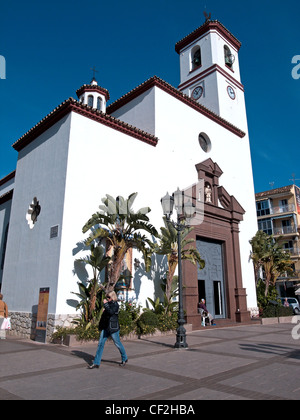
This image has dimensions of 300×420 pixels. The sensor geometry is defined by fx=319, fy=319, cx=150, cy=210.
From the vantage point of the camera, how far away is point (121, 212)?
1099 cm

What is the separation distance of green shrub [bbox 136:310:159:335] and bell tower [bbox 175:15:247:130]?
567 inches

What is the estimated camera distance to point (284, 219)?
126 feet

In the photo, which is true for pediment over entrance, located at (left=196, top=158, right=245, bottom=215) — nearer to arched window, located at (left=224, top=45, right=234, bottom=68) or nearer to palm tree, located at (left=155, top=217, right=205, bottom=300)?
palm tree, located at (left=155, top=217, right=205, bottom=300)

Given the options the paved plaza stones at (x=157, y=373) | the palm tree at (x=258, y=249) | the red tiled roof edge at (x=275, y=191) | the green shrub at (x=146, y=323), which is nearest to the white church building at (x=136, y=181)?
the palm tree at (x=258, y=249)

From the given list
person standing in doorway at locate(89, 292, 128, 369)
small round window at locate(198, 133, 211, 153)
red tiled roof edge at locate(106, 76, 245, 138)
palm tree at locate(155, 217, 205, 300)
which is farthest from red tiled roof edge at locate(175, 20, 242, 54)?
person standing in doorway at locate(89, 292, 128, 369)

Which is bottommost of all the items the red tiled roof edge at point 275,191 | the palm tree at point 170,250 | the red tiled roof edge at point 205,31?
the palm tree at point 170,250

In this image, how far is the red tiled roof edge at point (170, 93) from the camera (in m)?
16.0

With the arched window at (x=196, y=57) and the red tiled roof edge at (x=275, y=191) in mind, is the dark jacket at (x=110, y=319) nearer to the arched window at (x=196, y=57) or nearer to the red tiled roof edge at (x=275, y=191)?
the arched window at (x=196, y=57)

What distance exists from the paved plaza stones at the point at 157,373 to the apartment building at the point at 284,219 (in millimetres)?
29696

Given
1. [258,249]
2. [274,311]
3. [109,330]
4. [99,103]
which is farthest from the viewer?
[258,249]

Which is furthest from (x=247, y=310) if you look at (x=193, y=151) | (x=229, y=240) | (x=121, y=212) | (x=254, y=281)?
(x=121, y=212)

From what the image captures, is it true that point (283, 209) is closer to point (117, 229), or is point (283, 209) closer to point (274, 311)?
point (274, 311)

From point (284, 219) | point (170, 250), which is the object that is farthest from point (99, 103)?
point (284, 219)

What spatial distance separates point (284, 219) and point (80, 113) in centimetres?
3259
